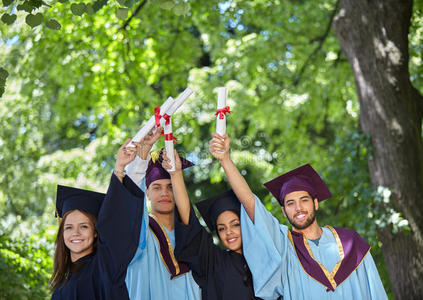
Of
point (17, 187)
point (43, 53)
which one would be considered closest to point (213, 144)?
point (43, 53)

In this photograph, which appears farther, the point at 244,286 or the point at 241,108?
the point at 241,108

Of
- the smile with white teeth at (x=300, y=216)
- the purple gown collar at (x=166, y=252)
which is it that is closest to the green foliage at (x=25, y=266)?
the purple gown collar at (x=166, y=252)

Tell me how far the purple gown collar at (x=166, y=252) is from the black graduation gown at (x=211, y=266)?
0.09 m

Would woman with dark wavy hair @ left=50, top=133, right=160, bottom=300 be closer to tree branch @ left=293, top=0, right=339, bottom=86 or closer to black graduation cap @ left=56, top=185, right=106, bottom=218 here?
black graduation cap @ left=56, top=185, right=106, bottom=218

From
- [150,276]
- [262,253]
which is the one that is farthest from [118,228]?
[262,253]

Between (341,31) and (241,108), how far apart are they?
14.5 feet

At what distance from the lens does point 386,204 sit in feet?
20.3

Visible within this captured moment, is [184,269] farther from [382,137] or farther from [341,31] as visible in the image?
[341,31]

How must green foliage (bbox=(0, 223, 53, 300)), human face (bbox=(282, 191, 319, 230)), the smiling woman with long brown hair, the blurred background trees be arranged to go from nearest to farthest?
1. the smiling woman with long brown hair
2. human face (bbox=(282, 191, 319, 230))
3. the blurred background trees
4. green foliage (bbox=(0, 223, 53, 300))

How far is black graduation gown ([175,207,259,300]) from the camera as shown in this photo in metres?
3.82

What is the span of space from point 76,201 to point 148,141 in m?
0.63

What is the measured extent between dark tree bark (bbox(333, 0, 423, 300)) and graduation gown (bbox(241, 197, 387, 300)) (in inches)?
80.3

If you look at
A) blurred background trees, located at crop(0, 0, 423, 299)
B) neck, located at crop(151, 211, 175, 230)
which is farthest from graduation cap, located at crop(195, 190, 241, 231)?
blurred background trees, located at crop(0, 0, 423, 299)

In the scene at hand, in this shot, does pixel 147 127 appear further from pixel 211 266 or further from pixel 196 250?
pixel 211 266
